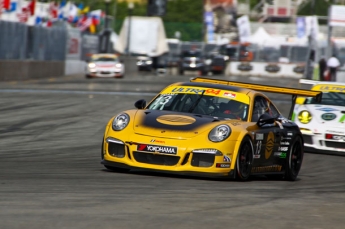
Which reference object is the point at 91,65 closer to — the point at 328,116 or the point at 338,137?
the point at 328,116

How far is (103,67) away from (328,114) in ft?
104

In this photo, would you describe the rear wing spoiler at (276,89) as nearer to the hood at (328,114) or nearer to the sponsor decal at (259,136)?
the sponsor decal at (259,136)

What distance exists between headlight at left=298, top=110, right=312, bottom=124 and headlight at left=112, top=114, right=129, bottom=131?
6.20 m

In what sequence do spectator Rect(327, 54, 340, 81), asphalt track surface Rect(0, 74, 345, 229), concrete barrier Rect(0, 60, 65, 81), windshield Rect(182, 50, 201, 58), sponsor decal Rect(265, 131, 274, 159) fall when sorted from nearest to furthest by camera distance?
1. asphalt track surface Rect(0, 74, 345, 229)
2. sponsor decal Rect(265, 131, 274, 159)
3. concrete barrier Rect(0, 60, 65, 81)
4. spectator Rect(327, 54, 340, 81)
5. windshield Rect(182, 50, 201, 58)

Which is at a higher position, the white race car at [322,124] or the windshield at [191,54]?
the white race car at [322,124]

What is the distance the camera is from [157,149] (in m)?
9.91

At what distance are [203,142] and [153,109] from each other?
3.93ft

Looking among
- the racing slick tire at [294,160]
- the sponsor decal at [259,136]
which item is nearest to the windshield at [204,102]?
the sponsor decal at [259,136]

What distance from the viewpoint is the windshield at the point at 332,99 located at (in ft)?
53.9

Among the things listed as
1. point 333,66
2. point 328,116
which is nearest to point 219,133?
point 328,116

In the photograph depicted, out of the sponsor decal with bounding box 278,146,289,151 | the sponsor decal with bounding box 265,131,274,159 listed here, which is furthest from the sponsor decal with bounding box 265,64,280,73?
the sponsor decal with bounding box 265,131,274,159

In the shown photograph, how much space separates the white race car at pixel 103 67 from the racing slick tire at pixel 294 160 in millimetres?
34880

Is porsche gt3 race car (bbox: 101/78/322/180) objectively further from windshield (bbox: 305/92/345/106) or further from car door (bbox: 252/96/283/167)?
windshield (bbox: 305/92/345/106)

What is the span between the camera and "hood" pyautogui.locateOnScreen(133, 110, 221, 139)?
32.7 feet
